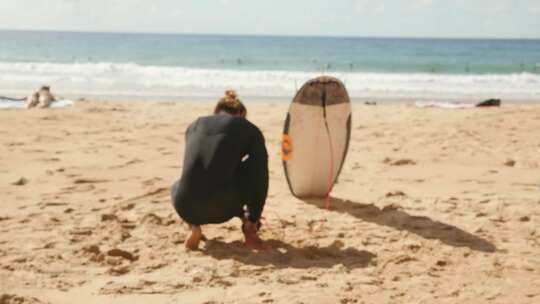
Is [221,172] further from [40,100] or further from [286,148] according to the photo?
[40,100]

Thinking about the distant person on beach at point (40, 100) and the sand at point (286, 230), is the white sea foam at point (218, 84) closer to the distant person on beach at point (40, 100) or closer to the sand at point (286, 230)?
the distant person on beach at point (40, 100)

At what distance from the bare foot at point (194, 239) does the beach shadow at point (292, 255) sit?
7 centimetres

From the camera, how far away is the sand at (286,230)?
3.43 meters

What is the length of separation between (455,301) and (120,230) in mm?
2413

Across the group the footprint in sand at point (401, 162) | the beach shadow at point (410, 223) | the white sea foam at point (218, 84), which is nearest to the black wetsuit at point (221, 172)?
the beach shadow at point (410, 223)

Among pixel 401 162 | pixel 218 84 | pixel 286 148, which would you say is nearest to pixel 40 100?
pixel 401 162

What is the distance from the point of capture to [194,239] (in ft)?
13.5

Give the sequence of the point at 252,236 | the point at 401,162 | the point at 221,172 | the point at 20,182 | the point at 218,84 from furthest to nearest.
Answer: the point at 218,84
the point at 401,162
the point at 20,182
the point at 252,236
the point at 221,172

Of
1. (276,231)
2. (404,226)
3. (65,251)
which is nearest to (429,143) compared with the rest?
(404,226)

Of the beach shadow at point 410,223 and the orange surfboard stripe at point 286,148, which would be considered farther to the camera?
the orange surfboard stripe at point 286,148

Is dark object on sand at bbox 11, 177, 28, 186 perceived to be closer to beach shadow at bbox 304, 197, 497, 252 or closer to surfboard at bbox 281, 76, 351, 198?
surfboard at bbox 281, 76, 351, 198

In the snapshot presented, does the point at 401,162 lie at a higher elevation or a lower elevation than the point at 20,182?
higher

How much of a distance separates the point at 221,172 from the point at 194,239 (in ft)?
1.71

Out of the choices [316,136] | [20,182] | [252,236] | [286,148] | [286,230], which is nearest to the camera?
[252,236]
